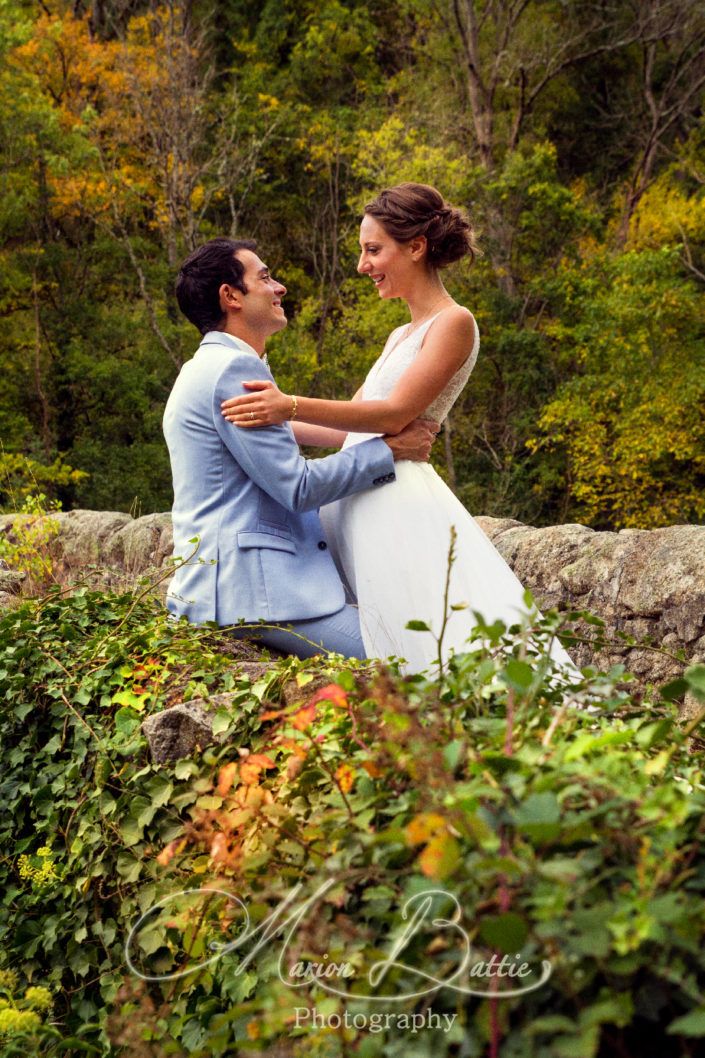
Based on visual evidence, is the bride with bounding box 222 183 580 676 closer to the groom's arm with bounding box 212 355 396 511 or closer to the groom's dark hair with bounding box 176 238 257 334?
the groom's arm with bounding box 212 355 396 511

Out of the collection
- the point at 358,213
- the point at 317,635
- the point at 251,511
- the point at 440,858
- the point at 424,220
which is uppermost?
the point at 440,858

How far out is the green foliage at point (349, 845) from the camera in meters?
1.26

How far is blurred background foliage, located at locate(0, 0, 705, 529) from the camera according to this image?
19.5m

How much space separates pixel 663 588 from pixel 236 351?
8.48ft

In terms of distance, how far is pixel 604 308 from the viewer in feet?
63.5

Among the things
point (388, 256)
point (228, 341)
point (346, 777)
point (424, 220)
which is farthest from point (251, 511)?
point (346, 777)

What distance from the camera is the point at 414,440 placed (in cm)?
382

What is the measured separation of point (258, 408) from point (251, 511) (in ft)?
1.07

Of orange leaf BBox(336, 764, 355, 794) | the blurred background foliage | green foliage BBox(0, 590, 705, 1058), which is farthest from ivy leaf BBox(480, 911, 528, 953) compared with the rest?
the blurred background foliage

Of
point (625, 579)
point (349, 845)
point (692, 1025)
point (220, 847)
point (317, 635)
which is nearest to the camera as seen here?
point (692, 1025)

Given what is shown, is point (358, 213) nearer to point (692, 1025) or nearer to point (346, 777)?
point (346, 777)

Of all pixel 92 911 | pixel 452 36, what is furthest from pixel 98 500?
pixel 92 911

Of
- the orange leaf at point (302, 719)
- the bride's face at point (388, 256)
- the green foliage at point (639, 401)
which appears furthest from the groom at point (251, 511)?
the green foliage at point (639, 401)

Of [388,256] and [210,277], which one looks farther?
[388,256]
